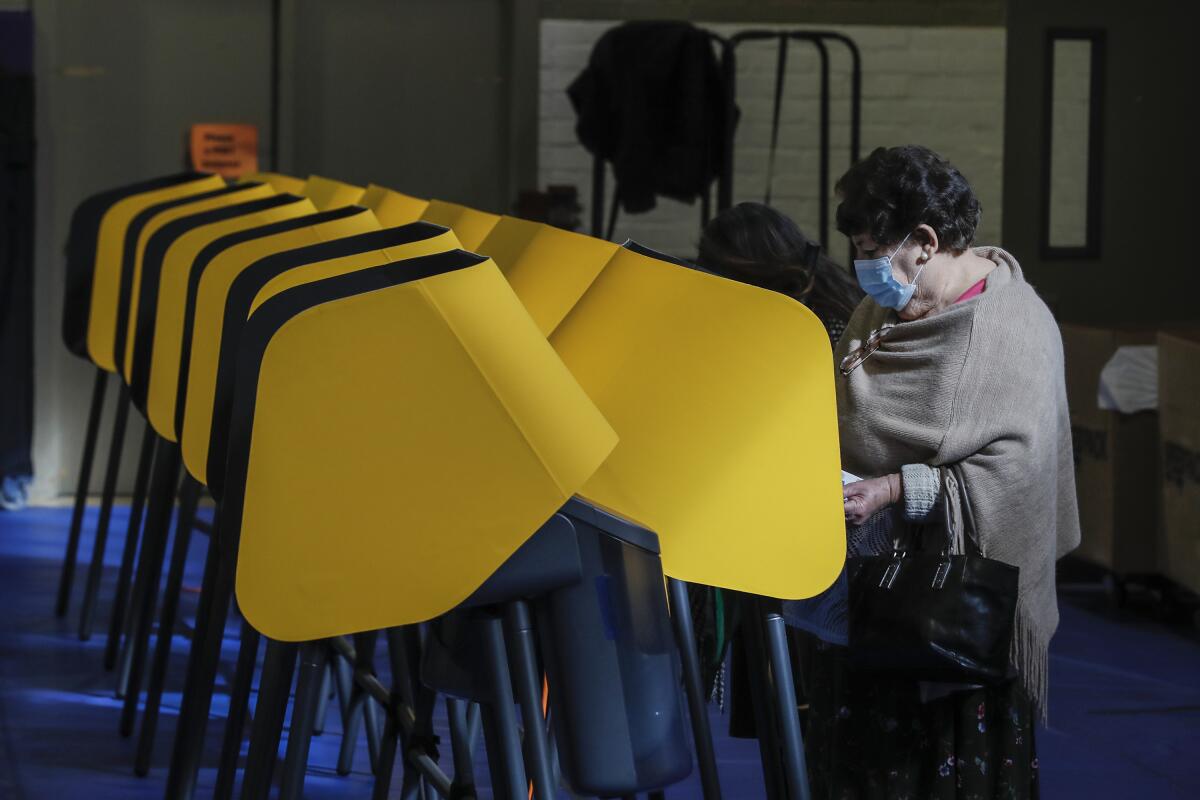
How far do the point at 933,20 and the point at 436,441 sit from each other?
5.52 metres

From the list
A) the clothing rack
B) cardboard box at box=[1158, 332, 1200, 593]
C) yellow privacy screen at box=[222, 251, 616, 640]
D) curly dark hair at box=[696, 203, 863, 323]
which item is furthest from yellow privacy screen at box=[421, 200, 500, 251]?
the clothing rack

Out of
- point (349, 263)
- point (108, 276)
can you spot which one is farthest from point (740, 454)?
point (108, 276)

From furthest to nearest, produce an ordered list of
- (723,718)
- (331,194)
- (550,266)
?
1. (723,718)
2. (331,194)
3. (550,266)

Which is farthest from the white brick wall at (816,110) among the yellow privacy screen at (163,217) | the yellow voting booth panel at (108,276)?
the yellow privacy screen at (163,217)

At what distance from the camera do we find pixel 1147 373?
15.0 ft

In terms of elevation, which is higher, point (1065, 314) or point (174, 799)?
point (1065, 314)

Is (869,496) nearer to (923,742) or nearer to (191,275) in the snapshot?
(923,742)

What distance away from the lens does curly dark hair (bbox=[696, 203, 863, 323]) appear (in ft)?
8.57

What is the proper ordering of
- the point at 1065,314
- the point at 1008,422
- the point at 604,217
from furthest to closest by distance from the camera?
the point at 604,217 → the point at 1065,314 → the point at 1008,422

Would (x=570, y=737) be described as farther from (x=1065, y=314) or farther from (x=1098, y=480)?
(x=1065, y=314)

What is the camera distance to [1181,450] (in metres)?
4.39

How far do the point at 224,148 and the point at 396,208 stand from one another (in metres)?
3.72

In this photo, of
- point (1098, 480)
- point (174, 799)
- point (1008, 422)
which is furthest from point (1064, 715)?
point (174, 799)

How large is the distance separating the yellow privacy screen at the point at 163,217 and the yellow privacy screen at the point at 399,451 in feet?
5.83
